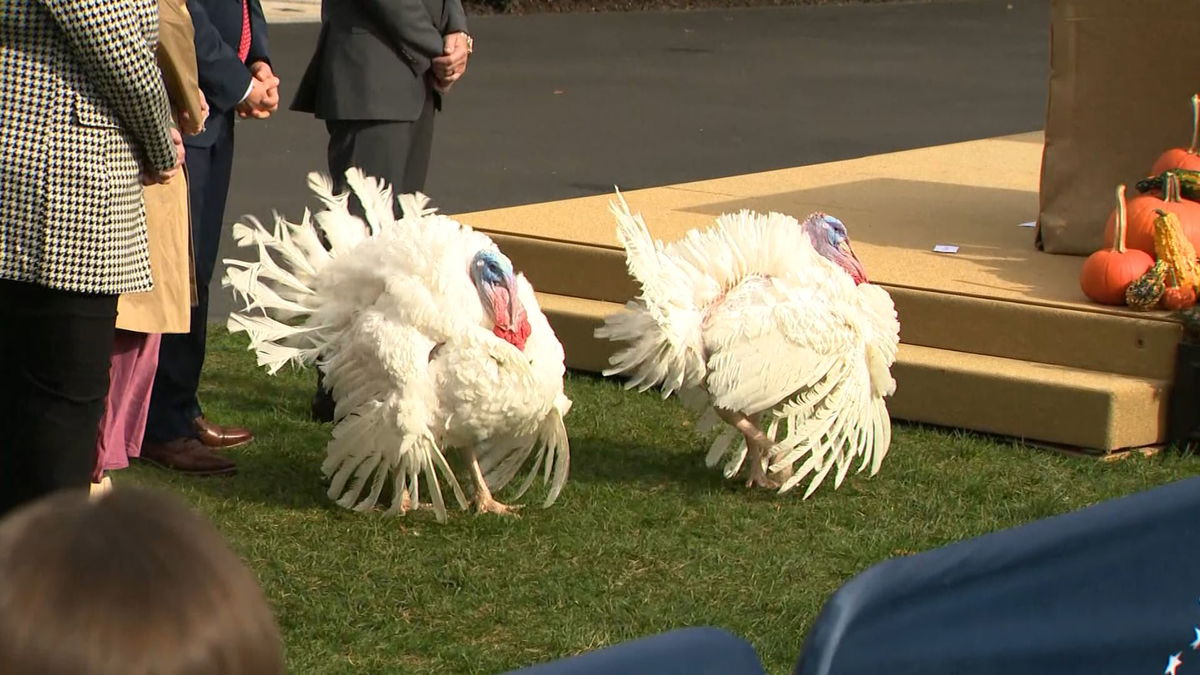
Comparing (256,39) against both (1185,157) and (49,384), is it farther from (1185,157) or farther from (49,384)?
(1185,157)

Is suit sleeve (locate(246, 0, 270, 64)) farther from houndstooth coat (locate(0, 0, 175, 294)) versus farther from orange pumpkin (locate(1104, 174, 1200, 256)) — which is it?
orange pumpkin (locate(1104, 174, 1200, 256))

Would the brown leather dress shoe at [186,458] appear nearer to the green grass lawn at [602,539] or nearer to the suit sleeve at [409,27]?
the green grass lawn at [602,539]

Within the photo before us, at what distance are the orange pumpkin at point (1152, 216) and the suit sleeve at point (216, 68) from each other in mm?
3210

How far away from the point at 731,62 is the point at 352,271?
568 inches

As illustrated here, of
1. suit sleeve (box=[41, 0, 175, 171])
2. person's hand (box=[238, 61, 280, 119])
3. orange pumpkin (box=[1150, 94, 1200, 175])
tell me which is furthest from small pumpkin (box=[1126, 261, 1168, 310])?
suit sleeve (box=[41, 0, 175, 171])

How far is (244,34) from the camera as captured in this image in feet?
18.5

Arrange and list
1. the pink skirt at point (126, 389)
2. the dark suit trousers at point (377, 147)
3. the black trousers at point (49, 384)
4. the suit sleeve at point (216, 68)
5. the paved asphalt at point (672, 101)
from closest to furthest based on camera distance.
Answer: the black trousers at point (49, 384) < the pink skirt at point (126, 389) < the suit sleeve at point (216, 68) < the dark suit trousers at point (377, 147) < the paved asphalt at point (672, 101)

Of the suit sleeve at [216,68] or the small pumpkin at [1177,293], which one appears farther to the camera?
the small pumpkin at [1177,293]

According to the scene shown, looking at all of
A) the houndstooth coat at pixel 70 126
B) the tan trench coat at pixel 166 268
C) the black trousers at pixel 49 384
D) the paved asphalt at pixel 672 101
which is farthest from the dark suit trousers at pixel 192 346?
the paved asphalt at pixel 672 101

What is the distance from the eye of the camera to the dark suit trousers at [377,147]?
19.9ft

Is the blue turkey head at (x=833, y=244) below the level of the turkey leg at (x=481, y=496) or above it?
above

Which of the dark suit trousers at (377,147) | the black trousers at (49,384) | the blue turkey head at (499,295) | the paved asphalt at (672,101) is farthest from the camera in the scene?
the paved asphalt at (672,101)

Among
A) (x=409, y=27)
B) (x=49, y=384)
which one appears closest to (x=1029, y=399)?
(x=409, y=27)

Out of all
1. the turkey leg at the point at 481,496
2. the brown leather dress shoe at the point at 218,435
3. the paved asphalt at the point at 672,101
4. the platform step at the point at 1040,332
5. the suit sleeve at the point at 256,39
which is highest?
the suit sleeve at the point at 256,39
